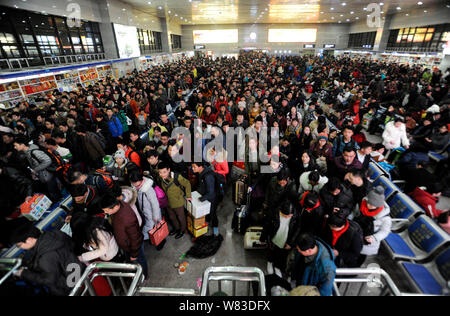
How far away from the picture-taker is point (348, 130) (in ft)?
15.4

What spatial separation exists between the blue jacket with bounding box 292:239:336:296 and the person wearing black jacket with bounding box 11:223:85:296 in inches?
114

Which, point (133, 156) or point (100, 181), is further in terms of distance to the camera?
point (133, 156)

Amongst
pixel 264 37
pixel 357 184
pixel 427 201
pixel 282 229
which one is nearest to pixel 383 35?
pixel 264 37

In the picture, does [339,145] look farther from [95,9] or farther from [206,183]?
[95,9]

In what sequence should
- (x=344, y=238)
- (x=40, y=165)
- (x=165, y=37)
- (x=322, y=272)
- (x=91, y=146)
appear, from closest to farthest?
(x=322, y=272)
(x=344, y=238)
(x=40, y=165)
(x=91, y=146)
(x=165, y=37)

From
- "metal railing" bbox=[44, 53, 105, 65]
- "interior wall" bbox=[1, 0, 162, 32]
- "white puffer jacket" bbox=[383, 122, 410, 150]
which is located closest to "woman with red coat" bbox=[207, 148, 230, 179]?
"white puffer jacket" bbox=[383, 122, 410, 150]

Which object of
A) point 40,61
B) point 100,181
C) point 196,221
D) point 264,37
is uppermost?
point 264,37

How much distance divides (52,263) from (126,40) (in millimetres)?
22101

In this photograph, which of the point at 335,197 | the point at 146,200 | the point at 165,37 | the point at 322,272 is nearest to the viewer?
the point at 322,272

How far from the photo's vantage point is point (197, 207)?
12.5ft

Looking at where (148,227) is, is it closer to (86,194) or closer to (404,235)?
(86,194)

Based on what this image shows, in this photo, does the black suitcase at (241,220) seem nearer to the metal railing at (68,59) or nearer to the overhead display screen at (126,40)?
the metal railing at (68,59)

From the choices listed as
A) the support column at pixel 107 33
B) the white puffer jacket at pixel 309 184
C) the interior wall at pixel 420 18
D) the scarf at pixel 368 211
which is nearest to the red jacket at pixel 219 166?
the white puffer jacket at pixel 309 184

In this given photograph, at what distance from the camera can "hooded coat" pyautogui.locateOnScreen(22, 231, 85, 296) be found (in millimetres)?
2268
